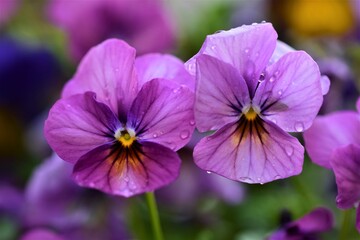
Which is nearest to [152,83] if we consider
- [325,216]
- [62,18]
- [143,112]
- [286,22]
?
[143,112]

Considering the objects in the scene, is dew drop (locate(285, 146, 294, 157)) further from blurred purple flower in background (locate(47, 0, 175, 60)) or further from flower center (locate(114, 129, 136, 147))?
blurred purple flower in background (locate(47, 0, 175, 60))

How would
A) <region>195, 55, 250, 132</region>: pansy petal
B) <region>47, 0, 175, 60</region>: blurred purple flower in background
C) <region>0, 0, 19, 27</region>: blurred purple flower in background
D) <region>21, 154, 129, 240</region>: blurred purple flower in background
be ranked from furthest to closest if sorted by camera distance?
<region>0, 0, 19, 27</region>: blurred purple flower in background < <region>47, 0, 175, 60</region>: blurred purple flower in background < <region>21, 154, 129, 240</region>: blurred purple flower in background < <region>195, 55, 250, 132</region>: pansy petal

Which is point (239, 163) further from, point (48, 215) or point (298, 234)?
point (48, 215)

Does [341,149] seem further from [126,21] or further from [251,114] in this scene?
[126,21]

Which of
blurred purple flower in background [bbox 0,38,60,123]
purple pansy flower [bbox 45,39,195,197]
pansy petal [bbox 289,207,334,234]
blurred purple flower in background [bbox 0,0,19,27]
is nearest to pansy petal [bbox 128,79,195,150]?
purple pansy flower [bbox 45,39,195,197]

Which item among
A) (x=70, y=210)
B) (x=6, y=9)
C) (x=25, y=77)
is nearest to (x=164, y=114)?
(x=70, y=210)

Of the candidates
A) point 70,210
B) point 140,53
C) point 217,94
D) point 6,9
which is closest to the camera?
point 217,94
